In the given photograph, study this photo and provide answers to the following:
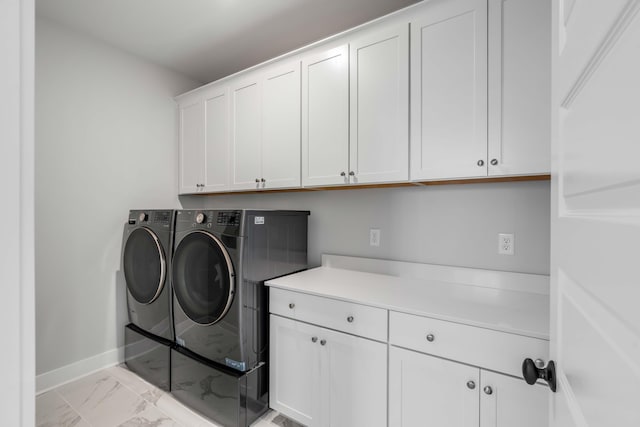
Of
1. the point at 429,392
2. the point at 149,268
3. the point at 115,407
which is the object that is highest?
the point at 149,268

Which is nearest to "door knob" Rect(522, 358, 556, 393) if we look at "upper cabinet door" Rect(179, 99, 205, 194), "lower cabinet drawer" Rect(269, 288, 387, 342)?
"lower cabinet drawer" Rect(269, 288, 387, 342)

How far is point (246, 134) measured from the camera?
2.31m

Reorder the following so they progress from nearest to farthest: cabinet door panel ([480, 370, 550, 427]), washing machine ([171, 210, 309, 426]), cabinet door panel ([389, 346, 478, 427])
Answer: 1. cabinet door panel ([480, 370, 550, 427])
2. cabinet door panel ([389, 346, 478, 427])
3. washing machine ([171, 210, 309, 426])

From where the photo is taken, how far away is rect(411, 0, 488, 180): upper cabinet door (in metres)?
1.43

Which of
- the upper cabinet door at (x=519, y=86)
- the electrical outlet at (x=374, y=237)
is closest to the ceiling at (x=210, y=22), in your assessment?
the upper cabinet door at (x=519, y=86)

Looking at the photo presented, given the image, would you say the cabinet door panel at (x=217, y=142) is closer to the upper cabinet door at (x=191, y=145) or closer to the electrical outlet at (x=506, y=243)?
the upper cabinet door at (x=191, y=145)

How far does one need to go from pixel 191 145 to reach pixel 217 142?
0.38m

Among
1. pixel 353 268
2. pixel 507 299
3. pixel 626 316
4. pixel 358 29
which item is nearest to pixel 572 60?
pixel 626 316

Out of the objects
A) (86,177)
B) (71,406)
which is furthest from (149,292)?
(86,177)

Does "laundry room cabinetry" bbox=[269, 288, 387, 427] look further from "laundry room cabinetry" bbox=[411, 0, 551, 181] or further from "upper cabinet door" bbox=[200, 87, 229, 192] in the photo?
"upper cabinet door" bbox=[200, 87, 229, 192]

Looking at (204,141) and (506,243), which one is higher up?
(204,141)

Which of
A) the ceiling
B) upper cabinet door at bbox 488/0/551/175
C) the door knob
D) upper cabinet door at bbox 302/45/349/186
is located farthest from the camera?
the ceiling

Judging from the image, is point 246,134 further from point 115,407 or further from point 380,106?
point 115,407

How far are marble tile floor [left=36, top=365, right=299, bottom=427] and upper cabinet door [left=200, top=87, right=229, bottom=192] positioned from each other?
1569mm
